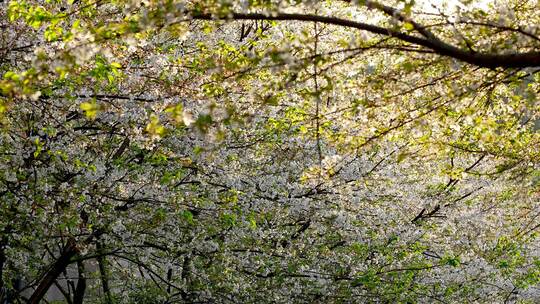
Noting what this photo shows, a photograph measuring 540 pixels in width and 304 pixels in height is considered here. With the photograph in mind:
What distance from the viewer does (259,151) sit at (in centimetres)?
1276

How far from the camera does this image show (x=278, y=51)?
480 centimetres

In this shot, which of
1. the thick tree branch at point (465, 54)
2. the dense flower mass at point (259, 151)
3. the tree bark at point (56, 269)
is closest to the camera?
the thick tree branch at point (465, 54)

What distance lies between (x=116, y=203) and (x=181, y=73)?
2508 mm

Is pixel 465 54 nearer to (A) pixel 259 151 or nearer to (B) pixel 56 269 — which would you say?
(A) pixel 259 151

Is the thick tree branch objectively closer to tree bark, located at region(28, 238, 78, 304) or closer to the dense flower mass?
the dense flower mass

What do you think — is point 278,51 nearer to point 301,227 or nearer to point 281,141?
point 281,141

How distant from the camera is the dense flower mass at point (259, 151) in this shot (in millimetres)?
6008

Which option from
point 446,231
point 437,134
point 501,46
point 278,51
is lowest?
point 278,51

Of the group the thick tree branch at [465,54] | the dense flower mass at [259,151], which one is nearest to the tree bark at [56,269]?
the dense flower mass at [259,151]

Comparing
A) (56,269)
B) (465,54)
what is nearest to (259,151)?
(56,269)

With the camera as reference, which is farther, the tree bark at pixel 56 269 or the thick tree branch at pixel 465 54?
the tree bark at pixel 56 269

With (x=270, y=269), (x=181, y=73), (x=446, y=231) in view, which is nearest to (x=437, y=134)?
(x=181, y=73)

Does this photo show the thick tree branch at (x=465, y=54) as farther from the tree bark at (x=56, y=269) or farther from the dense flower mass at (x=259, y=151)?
the tree bark at (x=56, y=269)

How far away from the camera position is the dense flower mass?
6.01 meters
